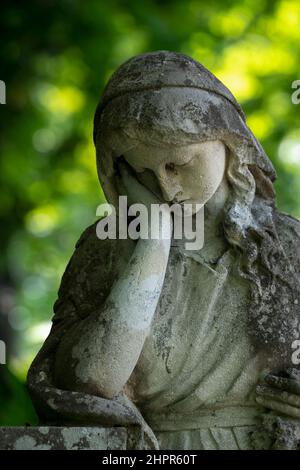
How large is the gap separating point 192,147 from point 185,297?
0.56 metres

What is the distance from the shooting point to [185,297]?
3.90 metres

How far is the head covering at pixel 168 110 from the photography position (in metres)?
3.72

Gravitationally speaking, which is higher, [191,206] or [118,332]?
[191,206]

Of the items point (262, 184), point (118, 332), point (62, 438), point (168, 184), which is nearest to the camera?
point (62, 438)

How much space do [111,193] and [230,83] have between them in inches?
227

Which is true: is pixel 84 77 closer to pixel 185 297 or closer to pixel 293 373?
pixel 185 297

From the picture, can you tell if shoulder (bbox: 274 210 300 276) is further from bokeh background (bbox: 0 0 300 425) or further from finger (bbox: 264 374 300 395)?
bokeh background (bbox: 0 0 300 425)

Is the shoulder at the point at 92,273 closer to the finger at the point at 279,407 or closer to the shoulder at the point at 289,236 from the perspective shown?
the shoulder at the point at 289,236

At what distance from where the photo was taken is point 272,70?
9.60 metres

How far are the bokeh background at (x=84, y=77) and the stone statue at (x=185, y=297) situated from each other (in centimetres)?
435

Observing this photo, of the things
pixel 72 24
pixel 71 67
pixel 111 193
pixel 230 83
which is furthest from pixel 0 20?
pixel 111 193

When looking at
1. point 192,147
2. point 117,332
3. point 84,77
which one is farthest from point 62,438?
point 84,77

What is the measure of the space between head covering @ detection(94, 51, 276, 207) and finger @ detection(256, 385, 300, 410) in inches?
33.4
